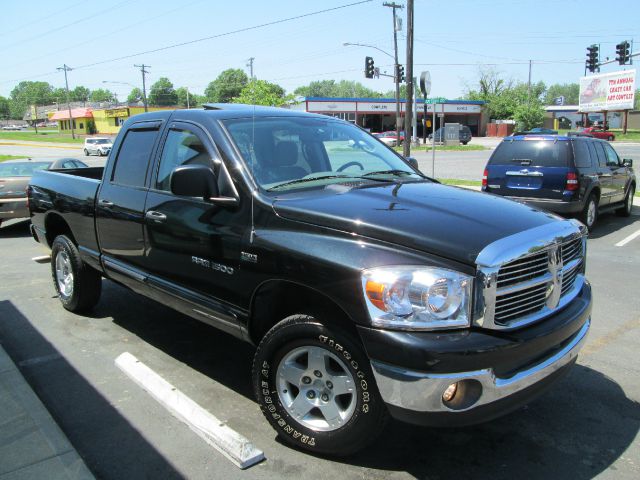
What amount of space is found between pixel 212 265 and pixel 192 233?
29 cm

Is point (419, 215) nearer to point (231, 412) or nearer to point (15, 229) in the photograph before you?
point (231, 412)

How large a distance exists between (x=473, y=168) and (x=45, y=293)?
74.3ft

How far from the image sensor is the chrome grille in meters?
2.56

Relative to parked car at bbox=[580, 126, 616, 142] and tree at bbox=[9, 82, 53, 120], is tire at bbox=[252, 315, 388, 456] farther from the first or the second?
tree at bbox=[9, 82, 53, 120]

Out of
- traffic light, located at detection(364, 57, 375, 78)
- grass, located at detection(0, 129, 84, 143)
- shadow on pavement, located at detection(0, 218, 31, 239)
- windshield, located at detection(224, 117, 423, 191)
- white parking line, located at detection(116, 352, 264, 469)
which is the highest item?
traffic light, located at detection(364, 57, 375, 78)

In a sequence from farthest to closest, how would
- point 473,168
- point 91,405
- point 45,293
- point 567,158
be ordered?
1. point 473,168
2. point 567,158
3. point 45,293
4. point 91,405

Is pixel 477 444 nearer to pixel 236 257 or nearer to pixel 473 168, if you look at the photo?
pixel 236 257

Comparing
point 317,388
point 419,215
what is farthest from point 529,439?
point 419,215

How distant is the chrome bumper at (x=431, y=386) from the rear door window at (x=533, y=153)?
790 cm

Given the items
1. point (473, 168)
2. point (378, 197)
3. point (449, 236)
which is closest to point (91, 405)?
point (378, 197)

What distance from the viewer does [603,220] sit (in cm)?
1180

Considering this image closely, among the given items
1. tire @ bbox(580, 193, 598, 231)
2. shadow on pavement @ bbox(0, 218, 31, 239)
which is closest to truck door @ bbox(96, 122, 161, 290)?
shadow on pavement @ bbox(0, 218, 31, 239)

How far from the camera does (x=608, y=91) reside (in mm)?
62438

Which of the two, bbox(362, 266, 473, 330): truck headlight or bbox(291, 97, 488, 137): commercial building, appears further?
bbox(291, 97, 488, 137): commercial building
